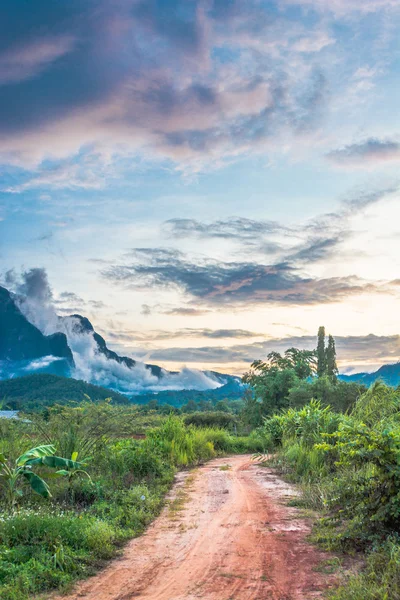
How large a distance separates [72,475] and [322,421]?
297 inches

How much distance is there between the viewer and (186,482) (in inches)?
500

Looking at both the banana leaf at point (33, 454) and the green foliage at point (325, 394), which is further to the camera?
the green foliage at point (325, 394)

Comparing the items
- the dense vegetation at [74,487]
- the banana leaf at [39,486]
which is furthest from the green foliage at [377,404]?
the banana leaf at [39,486]

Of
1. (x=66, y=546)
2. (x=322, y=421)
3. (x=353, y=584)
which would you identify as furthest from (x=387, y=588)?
(x=322, y=421)

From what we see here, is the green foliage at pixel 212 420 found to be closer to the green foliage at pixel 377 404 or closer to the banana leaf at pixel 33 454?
the green foliage at pixel 377 404

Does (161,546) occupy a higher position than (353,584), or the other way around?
(353,584)

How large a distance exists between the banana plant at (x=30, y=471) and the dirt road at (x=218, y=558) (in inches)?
72.6

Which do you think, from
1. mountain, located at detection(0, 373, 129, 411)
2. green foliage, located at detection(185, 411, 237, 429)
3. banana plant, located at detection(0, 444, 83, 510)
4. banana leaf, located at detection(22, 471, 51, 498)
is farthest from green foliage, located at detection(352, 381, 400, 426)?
mountain, located at detection(0, 373, 129, 411)

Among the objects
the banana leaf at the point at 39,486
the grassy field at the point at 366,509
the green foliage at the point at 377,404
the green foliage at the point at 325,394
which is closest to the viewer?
the grassy field at the point at 366,509

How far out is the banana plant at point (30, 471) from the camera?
8219 mm

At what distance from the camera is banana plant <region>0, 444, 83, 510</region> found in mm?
8219

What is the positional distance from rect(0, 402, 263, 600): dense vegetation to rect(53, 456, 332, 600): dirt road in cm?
37

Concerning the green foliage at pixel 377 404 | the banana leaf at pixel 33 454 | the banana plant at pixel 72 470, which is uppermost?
the green foliage at pixel 377 404

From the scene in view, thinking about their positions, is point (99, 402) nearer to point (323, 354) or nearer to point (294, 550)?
point (294, 550)
